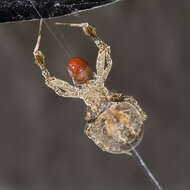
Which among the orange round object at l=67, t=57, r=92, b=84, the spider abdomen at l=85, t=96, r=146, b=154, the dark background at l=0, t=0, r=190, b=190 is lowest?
the dark background at l=0, t=0, r=190, b=190

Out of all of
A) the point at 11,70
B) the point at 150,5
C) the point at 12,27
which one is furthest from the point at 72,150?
the point at 150,5

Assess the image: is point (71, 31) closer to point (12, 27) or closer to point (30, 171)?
point (12, 27)

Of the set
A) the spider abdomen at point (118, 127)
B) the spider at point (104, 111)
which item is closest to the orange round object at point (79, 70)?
the spider at point (104, 111)

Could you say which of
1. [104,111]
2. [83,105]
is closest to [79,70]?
[104,111]

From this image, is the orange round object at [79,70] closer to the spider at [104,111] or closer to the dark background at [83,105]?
the spider at [104,111]

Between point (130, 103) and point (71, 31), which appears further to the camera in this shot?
point (71, 31)

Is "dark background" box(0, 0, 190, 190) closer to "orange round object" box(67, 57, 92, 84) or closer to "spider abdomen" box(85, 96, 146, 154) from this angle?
"orange round object" box(67, 57, 92, 84)

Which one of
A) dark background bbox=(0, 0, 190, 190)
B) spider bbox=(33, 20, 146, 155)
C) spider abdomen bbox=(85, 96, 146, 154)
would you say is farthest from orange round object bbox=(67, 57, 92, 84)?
dark background bbox=(0, 0, 190, 190)
